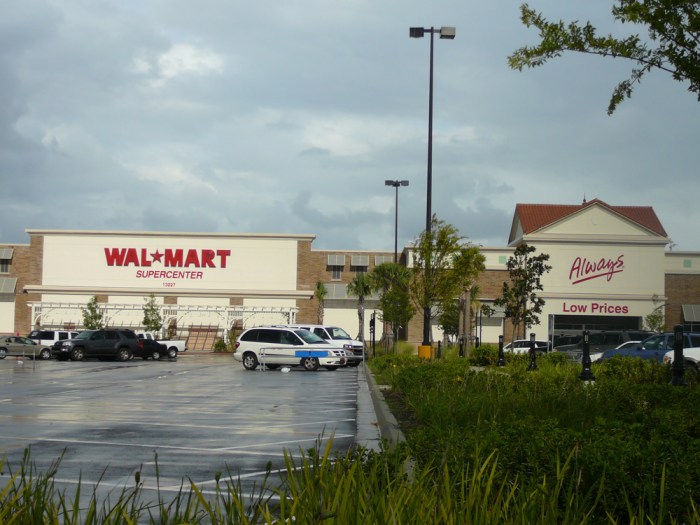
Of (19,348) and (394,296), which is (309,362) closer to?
(394,296)

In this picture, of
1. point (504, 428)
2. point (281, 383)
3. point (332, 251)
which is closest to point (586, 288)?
point (332, 251)

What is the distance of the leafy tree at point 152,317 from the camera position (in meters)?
73.1

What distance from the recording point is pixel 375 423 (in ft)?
51.6

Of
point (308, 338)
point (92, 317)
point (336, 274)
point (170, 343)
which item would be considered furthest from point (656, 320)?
point (92, 317)

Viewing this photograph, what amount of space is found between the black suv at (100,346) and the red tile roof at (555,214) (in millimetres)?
38039

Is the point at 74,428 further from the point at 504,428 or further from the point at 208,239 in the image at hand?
the point at 208,239

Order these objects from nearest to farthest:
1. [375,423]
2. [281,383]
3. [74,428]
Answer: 1. [74,428]
2. [375,423]
3. [281,383]

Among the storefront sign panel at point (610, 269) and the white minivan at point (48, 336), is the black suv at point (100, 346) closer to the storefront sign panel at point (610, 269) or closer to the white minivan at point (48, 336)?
the white minivan at point (48, 336)

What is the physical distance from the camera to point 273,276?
8075cm

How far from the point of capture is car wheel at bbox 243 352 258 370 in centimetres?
3953

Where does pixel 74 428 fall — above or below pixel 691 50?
below

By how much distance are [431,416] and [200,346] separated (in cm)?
6801

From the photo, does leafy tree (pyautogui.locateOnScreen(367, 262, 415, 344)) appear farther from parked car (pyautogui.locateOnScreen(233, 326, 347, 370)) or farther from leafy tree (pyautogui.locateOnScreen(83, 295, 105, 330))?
leafy tree (pyautogui.locateOnScreen(83, 295, 105, 330))

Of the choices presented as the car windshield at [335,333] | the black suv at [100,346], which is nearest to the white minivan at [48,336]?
the black suv at [100,346]
